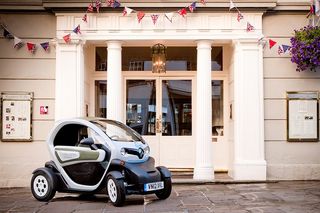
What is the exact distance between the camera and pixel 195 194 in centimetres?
1084

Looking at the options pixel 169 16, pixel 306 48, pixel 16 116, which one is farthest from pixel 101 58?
pixel 306 48

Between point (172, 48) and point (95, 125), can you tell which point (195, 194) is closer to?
point (95, 125)

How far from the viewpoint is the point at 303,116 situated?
1304cm

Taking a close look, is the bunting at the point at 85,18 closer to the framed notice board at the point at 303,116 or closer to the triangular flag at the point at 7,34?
the triangular flag at the point at 7,34

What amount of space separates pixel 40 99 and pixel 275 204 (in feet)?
21.0

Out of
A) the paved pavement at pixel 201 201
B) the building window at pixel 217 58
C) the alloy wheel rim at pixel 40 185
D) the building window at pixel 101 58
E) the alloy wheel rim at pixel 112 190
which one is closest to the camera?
the paved pavement at pixel 201 201

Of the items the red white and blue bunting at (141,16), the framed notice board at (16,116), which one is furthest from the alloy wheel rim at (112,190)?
the red white and blue bunting at (141,16)

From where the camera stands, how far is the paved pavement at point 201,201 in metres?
9.00

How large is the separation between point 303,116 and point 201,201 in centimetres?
447

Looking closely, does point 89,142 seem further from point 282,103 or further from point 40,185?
point 282,103

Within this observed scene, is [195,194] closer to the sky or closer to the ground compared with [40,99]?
closer to the ground

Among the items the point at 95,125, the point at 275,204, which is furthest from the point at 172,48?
the point at 275,204

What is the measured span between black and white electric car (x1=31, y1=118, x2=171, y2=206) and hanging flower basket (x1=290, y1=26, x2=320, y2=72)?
4722 mm

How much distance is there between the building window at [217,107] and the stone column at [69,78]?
372 cm
